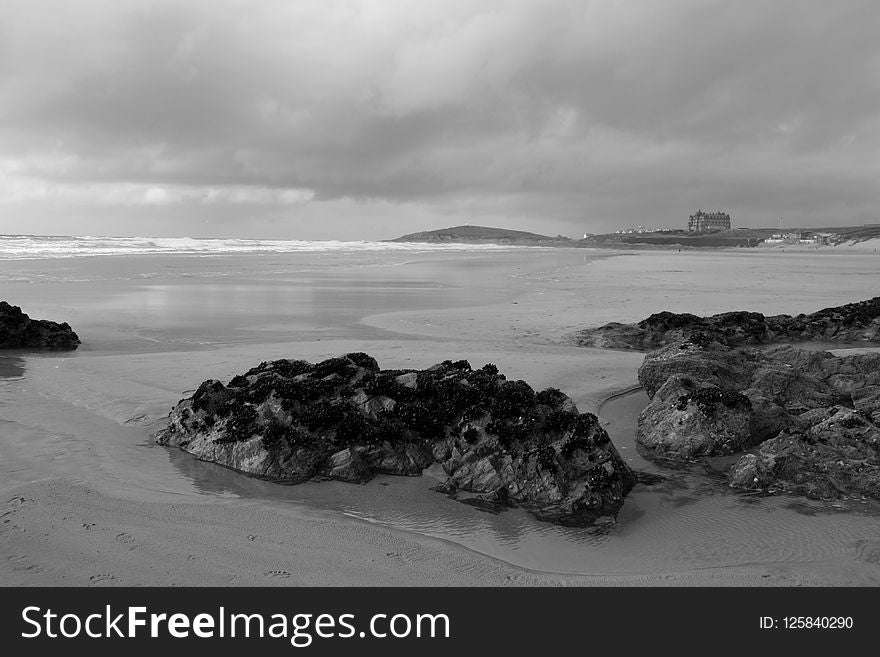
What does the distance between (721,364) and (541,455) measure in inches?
174

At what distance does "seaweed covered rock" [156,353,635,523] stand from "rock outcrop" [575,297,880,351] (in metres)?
6.48

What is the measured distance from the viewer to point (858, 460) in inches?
236

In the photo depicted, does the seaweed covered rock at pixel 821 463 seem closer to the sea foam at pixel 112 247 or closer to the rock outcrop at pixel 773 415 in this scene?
the rock outcrop at pixel 773 415

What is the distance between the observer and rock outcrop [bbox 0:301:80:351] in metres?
12.6

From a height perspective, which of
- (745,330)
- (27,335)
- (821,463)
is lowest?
(821,463)

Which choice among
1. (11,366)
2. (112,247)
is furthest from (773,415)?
(112,247)

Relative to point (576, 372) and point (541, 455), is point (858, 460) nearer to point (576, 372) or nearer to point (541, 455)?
point (541, 455)

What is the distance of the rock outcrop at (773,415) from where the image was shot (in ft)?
19.5

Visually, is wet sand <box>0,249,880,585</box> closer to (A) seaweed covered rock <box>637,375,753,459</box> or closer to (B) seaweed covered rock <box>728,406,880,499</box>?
(B) seaweed covered rock <box>728,406,880,499</box>

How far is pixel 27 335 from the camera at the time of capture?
12719 mm

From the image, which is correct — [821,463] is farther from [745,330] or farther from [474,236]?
[474,236]

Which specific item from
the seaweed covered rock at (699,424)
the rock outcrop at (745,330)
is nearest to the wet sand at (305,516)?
the seaweed covered rock at (699,424)

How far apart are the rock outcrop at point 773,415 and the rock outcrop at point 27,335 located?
11.0 metres

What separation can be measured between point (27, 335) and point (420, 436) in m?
9.86
